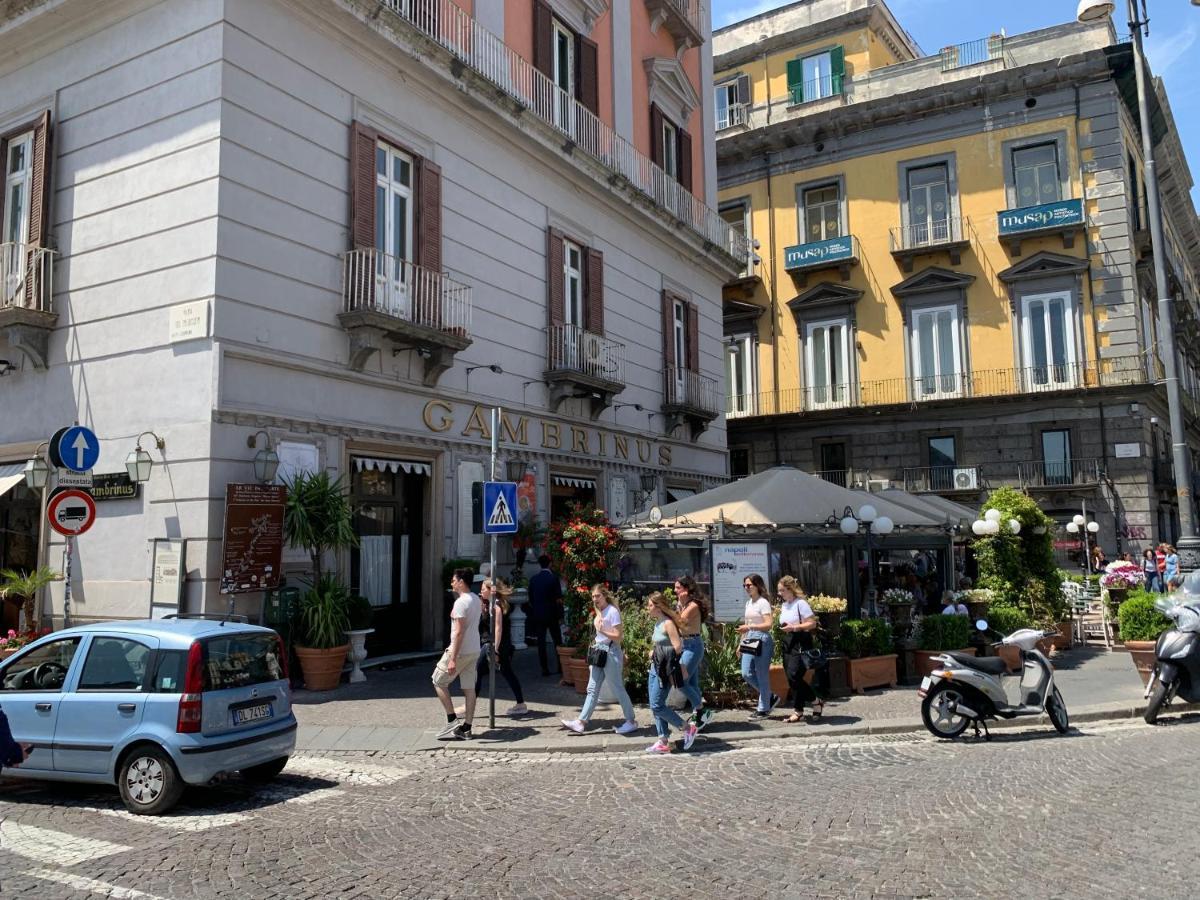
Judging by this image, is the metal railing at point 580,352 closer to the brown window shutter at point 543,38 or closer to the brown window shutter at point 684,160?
the brown window shutter at point 543,38

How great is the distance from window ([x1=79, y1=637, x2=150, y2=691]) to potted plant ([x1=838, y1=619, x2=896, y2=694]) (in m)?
7.94

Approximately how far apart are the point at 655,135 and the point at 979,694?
1715cm

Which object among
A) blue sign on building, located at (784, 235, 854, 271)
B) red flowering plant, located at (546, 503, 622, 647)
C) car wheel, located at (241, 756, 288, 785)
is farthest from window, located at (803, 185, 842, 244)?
car wheel, located at (241, 756, 288, 785)

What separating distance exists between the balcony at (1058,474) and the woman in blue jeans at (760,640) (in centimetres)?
2255

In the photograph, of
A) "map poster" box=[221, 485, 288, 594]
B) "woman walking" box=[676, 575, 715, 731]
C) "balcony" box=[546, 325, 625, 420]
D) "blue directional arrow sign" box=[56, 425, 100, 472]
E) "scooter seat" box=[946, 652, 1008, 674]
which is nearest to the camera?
"woman walking" box=[676, 575, 715, 731]

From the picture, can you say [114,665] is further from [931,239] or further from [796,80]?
[796,80]

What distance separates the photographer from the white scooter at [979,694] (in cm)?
927

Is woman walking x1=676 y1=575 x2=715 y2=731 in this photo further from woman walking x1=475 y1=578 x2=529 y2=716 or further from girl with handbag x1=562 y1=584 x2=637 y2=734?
woman walking x1=475 y1=578 x2=529 y2=716

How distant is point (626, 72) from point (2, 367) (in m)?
14.4

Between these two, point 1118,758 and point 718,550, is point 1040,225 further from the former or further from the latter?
point 1118,758

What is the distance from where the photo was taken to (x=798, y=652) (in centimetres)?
996

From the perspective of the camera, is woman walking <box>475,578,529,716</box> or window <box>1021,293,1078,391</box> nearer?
woman walking <box>475,578,529,716</box>

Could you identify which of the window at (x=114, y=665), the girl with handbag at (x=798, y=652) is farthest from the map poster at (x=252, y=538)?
the girl with handbag at (x=798, y=652)

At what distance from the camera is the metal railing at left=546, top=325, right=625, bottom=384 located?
18125 mm
